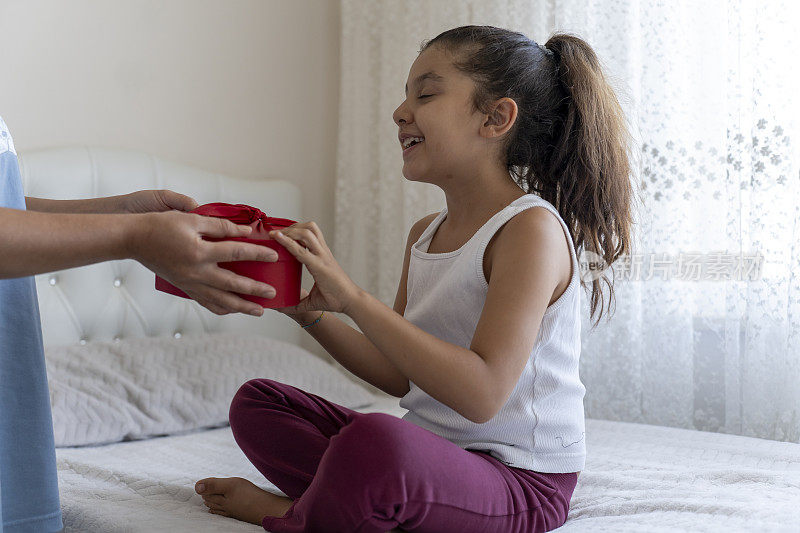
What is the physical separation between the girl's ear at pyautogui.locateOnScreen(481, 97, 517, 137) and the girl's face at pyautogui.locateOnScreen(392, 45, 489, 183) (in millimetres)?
12

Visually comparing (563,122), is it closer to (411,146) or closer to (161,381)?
(411,146)

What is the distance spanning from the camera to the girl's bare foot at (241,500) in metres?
1.12

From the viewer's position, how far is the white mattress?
1082 mm

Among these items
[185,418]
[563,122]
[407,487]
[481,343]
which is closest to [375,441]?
[407,487]

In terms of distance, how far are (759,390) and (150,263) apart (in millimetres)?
1541

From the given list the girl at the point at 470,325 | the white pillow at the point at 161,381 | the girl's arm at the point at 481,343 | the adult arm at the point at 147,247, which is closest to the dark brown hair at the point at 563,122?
the girl at the point at 470,325

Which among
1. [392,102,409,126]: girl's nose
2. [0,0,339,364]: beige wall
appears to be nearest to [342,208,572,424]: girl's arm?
[392,102,409,126]: girl's nose

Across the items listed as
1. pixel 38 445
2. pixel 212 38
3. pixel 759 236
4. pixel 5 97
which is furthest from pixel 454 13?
pixel 38 445

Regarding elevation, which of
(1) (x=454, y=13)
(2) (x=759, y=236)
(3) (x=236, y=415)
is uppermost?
(1) (x=454, y=13)

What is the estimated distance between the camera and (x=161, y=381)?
1.73 metres

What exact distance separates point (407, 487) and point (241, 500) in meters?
0.34

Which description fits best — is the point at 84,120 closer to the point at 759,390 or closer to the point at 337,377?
the point at 337,377

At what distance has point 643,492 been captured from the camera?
124 centimetres

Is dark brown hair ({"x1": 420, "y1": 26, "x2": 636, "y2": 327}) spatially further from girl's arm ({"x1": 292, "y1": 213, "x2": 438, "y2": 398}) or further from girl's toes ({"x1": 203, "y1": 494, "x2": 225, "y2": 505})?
girl's toes ({"x1": 203, "y1": 494, "x2": 225, "y2": 505})
